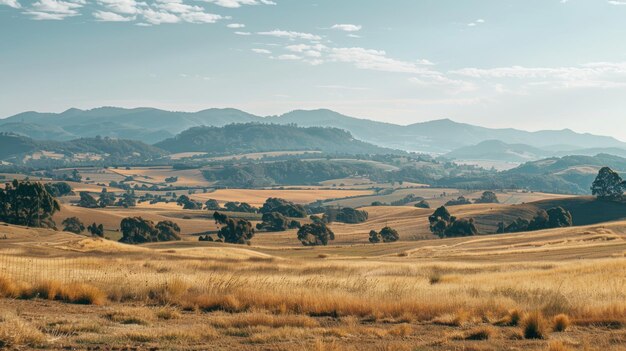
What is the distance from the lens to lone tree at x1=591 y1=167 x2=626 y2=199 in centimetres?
17025

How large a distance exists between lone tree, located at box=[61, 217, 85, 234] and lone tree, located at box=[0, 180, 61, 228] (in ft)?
58.0

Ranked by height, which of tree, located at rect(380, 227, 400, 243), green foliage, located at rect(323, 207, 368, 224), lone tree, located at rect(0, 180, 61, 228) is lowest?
→ green foliage, located at rect(323, 207, 368, 224)

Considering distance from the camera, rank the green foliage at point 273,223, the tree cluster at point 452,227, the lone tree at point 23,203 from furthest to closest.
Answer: the green foliage at point 273,223, the tree cluster at point 452,227, the lone tree at point 23,203

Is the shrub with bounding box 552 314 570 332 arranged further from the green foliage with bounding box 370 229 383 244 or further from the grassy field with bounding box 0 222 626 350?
the green foliage with bounding box 370 229 383 244

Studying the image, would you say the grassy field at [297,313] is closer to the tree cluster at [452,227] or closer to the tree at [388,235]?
the tree at [388,235]

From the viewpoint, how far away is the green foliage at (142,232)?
131m

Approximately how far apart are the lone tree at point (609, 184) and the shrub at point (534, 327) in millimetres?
167751

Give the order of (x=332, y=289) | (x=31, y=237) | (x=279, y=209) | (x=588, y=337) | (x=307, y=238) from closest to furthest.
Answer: (x=588, y=337)
(x=332, y=289)
(x=31, y=237)
(x=307, y=238)
(x=279, y=209)

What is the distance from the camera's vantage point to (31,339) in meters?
13.3

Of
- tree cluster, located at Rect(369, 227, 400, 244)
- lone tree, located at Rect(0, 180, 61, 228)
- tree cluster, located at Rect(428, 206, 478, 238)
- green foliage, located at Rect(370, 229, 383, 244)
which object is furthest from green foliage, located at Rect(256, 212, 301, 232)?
lone tree, located at Rect(0, 180, 61, 228)

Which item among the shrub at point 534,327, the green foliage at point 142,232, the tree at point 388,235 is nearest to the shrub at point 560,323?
the shrub at point 534,327

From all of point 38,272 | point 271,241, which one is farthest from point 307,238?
point 38,272

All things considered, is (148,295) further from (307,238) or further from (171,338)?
(307,238)

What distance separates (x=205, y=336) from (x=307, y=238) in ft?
372
